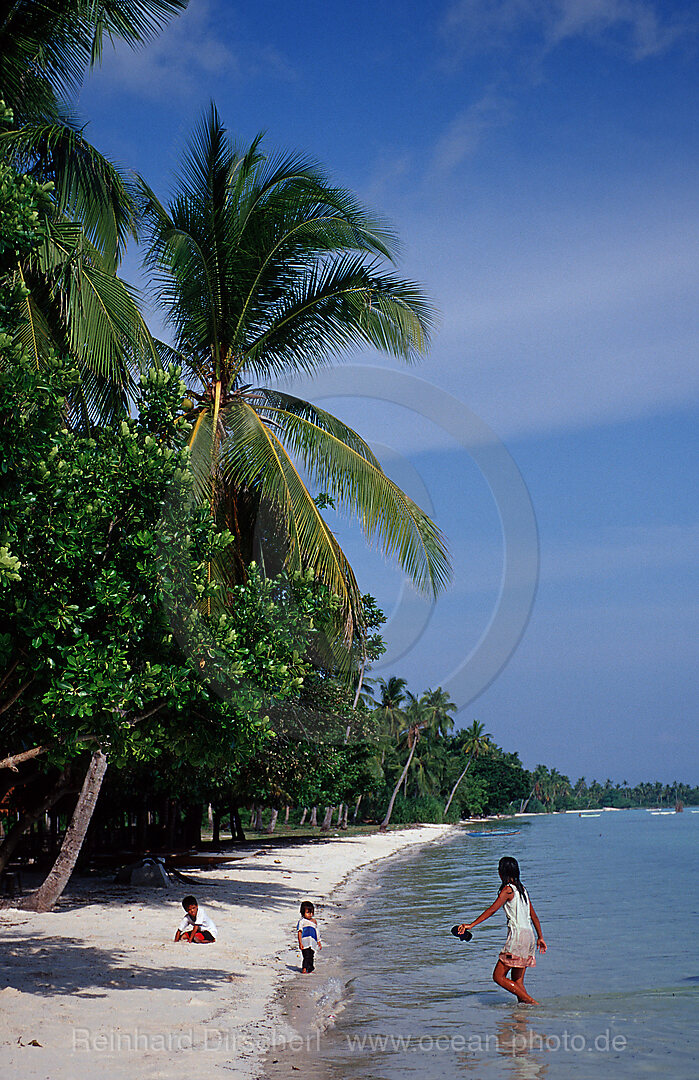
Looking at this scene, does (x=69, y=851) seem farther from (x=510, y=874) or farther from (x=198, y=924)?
(x=510, y=874)

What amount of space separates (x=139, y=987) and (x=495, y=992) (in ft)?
17.7

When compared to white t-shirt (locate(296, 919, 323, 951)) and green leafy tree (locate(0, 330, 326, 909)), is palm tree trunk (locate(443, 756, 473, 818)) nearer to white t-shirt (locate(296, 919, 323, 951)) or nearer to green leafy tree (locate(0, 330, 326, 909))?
white t-shirt (locate(296, 919, 323, 951))

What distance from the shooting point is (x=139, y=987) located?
11.5 metres

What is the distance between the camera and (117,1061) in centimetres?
835

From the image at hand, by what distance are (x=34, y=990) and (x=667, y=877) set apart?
120ft

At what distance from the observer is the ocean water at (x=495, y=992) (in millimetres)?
10109

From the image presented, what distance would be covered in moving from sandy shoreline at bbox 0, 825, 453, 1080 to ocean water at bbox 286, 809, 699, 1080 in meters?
0.89

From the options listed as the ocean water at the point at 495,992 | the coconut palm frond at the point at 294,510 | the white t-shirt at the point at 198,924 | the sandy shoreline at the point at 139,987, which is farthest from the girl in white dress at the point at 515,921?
the white t-shirt at the point at 198,924

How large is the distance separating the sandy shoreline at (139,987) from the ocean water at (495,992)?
2.93 ft

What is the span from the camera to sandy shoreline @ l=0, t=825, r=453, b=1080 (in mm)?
8539

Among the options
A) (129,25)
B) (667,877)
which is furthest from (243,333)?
(667,877)

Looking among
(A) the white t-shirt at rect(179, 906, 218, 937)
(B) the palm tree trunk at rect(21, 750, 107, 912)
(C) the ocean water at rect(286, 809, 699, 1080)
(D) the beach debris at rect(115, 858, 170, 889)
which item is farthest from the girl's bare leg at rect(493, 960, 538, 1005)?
(D) the beach debris at rect(115, 858, 170, 889)

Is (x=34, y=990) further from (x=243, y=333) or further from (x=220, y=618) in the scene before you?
(x=243, y=333)

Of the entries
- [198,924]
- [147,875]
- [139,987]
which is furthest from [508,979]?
[147,875]
